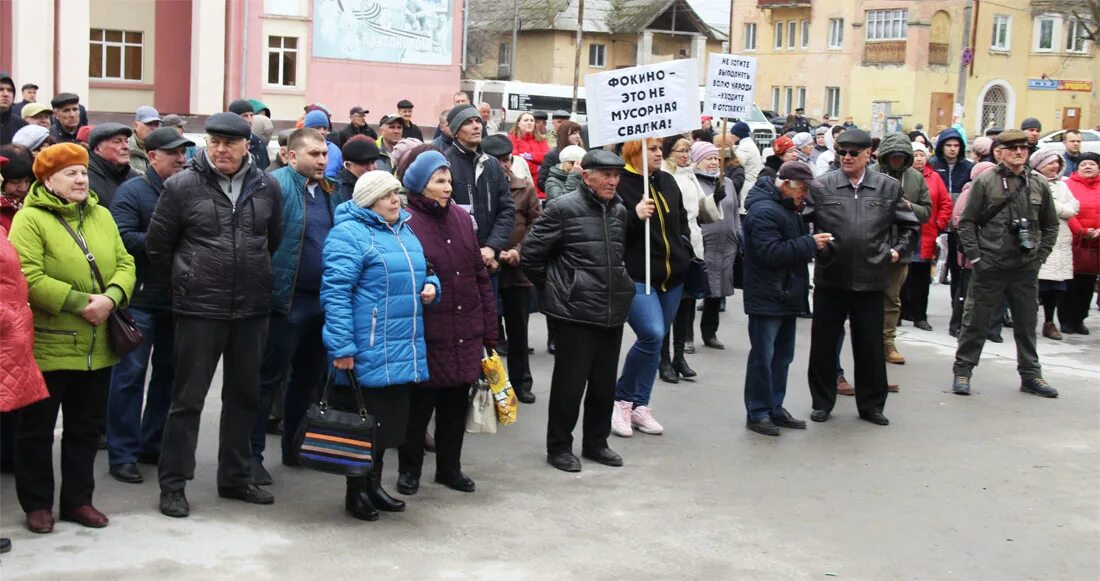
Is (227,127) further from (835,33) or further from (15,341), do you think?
(835,33)

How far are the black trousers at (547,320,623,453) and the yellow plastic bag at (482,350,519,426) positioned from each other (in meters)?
0.52

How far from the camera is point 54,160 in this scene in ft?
21.1

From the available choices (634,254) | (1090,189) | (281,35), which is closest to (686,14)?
(281,35)

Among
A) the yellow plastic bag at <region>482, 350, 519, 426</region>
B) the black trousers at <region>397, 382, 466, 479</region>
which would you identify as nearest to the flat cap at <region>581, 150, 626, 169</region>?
the yellow plastic bag at <region>482, 350, 519, 426</region>

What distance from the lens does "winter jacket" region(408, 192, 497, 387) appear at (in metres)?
7.24

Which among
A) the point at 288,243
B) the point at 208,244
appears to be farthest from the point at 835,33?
the point at 208,244

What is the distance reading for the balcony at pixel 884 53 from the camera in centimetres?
6838

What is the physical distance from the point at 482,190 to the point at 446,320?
2604 mm

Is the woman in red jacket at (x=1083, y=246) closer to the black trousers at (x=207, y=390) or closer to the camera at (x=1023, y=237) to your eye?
the camera at (x=1023, y=237)

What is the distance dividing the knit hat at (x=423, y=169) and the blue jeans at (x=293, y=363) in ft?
2.88

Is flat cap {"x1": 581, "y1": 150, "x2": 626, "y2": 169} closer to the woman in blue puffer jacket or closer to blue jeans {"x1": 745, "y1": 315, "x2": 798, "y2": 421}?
the woman in blue puffer jacket

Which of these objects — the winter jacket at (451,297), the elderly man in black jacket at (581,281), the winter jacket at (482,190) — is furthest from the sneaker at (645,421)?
the winter jacket at (451,297)

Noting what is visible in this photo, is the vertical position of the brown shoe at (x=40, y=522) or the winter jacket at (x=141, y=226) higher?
the winter jacket at (x=141, y=226)

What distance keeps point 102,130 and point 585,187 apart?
282 cm
